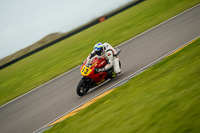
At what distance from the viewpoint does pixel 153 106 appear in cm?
497

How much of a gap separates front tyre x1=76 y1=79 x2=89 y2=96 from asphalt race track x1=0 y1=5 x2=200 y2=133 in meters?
0.22

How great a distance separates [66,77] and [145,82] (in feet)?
21.2

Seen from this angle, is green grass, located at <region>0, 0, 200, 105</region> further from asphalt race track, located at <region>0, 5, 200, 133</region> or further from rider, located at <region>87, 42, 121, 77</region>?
rider, located at <region>87, 42, 121, 77</region>

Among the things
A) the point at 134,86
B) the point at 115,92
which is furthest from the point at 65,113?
the point at 134,86

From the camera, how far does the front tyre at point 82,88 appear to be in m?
9.05

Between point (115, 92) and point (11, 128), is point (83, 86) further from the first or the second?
point (11, 128)

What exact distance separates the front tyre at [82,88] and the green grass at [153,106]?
6.46 feet

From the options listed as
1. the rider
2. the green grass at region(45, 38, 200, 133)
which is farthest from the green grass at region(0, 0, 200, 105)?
the green grass at region(45, 38, 200, 133)

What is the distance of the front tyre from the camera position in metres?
9.05

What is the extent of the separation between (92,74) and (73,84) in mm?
2325

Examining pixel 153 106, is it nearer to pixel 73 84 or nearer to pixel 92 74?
pixel 92 74

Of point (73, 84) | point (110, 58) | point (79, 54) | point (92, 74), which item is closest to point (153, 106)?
point (92, 74)

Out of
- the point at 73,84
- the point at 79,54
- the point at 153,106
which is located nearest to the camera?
the point at 153,106

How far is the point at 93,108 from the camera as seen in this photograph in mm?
7020
